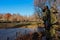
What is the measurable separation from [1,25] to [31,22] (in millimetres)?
3410

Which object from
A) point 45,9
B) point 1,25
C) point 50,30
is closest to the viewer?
point 45,9

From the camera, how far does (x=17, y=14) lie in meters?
18.6

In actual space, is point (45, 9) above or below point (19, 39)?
above

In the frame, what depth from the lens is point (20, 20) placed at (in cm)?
1878

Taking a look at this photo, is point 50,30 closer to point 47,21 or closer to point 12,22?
point 47,21

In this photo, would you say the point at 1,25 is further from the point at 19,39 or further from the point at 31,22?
the point at 19,39

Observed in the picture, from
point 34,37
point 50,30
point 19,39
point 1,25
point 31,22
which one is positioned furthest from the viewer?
point 31,22

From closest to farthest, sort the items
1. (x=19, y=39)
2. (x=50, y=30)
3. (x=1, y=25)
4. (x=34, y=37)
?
(x=50, y=30) → (x=19, y=39) → (x=34, y=37) → (x=1, y=25)

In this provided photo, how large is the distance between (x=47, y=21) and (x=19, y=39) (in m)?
1.52

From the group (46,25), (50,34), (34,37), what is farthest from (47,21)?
(34,37)

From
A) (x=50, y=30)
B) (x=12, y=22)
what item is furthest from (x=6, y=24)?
(x=50, y=30)

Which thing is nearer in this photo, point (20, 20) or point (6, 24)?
point (6, 24)

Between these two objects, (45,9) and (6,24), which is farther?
(6,24)

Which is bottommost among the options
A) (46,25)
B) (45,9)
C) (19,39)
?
(19,39)
